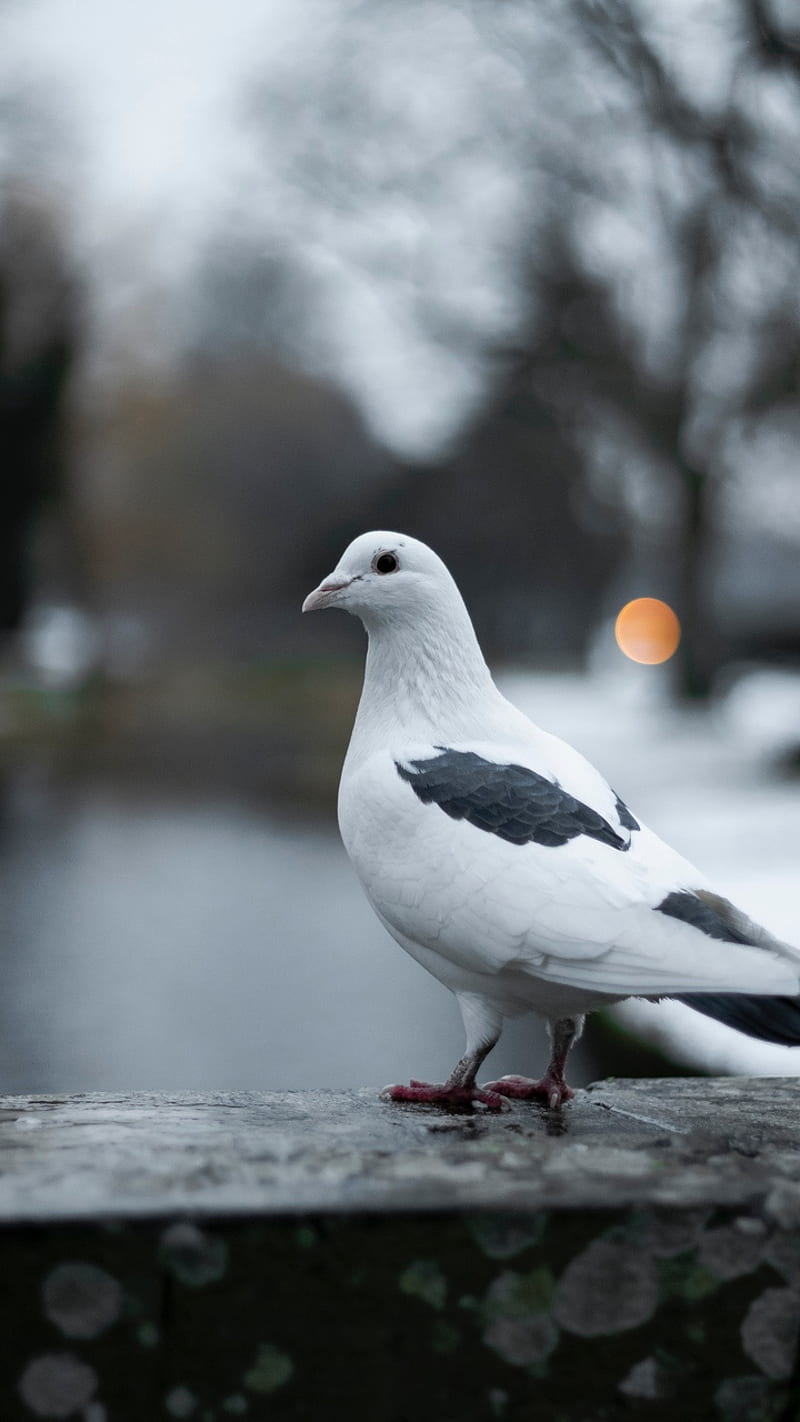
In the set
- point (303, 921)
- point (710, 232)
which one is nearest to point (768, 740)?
point (710, 232)

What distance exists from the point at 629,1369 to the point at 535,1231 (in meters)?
0.26

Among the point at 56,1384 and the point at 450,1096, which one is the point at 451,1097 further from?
the point at 56,1384

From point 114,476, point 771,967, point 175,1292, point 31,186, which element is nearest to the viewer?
point 175,1292

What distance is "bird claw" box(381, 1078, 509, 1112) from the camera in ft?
9.20

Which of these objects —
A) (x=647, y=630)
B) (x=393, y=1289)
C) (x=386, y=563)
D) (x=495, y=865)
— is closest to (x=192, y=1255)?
(x=393, y=1289)

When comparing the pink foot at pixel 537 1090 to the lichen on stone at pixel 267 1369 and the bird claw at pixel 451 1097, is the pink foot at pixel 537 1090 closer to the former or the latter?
the bird claw at pixel 451 1097

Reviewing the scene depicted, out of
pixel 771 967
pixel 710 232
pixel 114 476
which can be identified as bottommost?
pixel 771 967

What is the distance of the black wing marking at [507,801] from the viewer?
262 cm

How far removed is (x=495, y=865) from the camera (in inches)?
101

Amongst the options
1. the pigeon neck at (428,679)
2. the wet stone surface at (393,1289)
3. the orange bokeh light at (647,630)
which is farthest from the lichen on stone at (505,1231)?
the orange bokeh light at (647,630)

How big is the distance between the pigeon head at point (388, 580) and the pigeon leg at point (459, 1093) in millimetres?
849

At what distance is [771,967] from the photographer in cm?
232

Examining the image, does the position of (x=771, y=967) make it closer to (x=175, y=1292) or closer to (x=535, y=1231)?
(x=535, y=1231)

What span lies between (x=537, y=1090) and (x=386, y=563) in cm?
108
